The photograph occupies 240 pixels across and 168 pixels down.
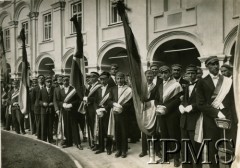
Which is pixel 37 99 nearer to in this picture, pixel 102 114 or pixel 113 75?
pixel 102 114

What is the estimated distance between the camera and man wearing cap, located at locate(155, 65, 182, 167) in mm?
2098

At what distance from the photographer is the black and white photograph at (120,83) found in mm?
1879

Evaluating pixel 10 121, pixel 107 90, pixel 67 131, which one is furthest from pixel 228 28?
pixel 10 121

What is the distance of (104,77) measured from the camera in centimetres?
249

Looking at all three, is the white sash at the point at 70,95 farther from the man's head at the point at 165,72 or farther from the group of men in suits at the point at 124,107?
the man's head at the point at 165,72

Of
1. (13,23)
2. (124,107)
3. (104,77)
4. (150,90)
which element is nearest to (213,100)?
(150,90)

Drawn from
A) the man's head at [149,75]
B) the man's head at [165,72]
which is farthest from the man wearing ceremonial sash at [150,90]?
the man's head at [165,72]

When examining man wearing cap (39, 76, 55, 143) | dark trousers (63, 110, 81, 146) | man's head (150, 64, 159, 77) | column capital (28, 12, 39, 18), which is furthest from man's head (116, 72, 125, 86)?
column capital (28, 12, 39, 18)

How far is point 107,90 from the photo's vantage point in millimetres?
2486

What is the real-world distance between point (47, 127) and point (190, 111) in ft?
4.98

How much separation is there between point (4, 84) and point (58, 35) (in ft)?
2.16

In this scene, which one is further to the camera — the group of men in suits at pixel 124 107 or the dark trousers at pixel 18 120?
the dark trousers at pixel 18 120

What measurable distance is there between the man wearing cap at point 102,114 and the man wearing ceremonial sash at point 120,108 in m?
0.09

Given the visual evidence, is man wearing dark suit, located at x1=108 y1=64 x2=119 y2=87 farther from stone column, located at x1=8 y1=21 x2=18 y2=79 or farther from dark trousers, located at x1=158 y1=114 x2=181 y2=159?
stone column, located at x1=8 y1=21 x2=18 y2=79
